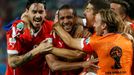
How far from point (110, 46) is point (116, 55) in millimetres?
111

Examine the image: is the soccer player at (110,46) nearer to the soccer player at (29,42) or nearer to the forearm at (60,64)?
the forearm at (60,64)

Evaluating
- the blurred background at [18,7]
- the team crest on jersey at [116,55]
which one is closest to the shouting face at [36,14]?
the team crest on jersey at [116,55]

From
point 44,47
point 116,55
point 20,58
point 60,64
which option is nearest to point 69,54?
point 60,64

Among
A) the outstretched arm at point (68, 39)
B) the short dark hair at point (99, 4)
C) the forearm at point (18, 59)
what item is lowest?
the forearm at point (18, 59)

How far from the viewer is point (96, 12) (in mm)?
5535

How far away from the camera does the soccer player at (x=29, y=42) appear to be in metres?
5.68

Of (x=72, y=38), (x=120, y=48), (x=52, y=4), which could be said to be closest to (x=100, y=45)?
(x=120, y=48)

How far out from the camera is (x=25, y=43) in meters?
5.86

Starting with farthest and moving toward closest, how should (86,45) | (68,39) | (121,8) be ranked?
(121,8) → (68,39) → (86,45)

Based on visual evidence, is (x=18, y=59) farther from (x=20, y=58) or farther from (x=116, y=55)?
(x=116, y=55)

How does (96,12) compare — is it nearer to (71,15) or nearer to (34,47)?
(71,15)

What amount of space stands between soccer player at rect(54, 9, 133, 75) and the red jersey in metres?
1.00

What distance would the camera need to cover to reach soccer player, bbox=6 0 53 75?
5676mm

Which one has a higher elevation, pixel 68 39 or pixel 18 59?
pixel 68 39
